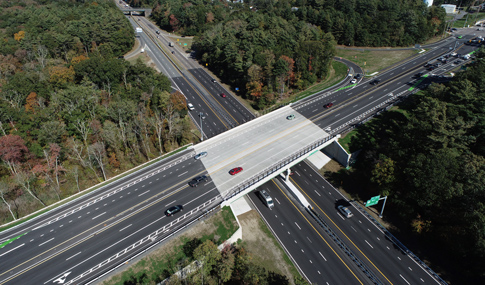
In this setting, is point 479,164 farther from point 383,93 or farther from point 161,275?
point 161,275

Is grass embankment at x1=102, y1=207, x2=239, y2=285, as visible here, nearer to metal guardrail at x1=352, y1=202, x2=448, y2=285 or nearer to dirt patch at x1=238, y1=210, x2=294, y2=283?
dirt patch at x1=238, y1=210, x2=294, y2=283

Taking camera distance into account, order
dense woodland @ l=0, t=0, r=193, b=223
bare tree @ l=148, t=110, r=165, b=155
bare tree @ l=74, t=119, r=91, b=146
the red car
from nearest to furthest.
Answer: the red car < dense woodland @ l=0, t=0, r=193, b=223 < bare tree @ l=74, t=119, r=91, b=146 < bare tree @ l=148, t=110, r=165, b=155

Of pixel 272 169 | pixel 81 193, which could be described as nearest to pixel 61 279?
pixel 81 193

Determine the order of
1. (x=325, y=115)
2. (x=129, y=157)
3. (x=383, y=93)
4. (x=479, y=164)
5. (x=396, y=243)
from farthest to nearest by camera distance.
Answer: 1. (x=383, y=93)
2. (x=325, y=115)
3. (x=129, y=157)
4. (x=396, y=243)
5. (x=479, y=164)

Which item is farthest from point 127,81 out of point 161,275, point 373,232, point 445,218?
point 445,218

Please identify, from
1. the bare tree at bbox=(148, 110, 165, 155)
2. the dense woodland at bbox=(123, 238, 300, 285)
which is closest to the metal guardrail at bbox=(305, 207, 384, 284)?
the dense woodland at bbox=(123, 238, 300, 285)

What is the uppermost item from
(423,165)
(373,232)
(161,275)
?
(423,165)
